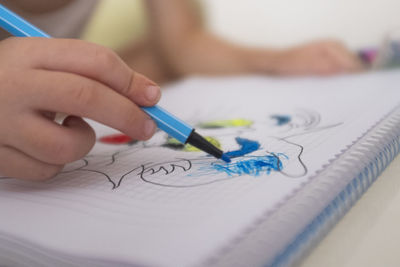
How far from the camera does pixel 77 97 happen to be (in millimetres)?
187

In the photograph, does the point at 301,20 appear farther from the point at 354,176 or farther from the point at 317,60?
the point at 354,176

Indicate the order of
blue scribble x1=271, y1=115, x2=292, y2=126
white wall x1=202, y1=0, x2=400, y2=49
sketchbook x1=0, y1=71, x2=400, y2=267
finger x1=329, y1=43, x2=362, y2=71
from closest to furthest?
sketchbook x1=0, y1=71, x2=400, y2=267, blue scribble x1=271, y1=115, x2=292, y2=126, finger x1=329, y1=43, x2=362, y2=71, white wall x1=202, y1=0, x2=400, y2=49

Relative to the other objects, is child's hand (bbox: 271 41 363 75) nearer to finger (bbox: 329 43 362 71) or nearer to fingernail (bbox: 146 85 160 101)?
finger (bbox: 329 43 362 71)

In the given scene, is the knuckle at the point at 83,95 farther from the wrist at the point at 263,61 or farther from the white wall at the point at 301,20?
the white wall at the point at 301,20

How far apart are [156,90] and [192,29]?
469 mm

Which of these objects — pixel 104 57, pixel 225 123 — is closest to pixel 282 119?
pixel 225 123

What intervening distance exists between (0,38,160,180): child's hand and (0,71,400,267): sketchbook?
2cm

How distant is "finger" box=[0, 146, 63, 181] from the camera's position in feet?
0.68

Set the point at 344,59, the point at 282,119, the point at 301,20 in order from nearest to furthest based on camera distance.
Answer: the point at 282,119 < the point at 344,59 < the point at 301,20

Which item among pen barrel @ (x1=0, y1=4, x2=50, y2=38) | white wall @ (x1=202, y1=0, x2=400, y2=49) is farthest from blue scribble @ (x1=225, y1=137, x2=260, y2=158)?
white wall @ (x1=202, y1=0, x2=400, y2=49)

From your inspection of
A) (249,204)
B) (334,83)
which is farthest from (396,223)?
(334,83)

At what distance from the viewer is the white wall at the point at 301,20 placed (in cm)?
55

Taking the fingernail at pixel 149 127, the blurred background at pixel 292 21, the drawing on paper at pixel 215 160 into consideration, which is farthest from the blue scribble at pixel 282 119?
the blurred background at pixel 292 21

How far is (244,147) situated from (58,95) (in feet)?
0.35
